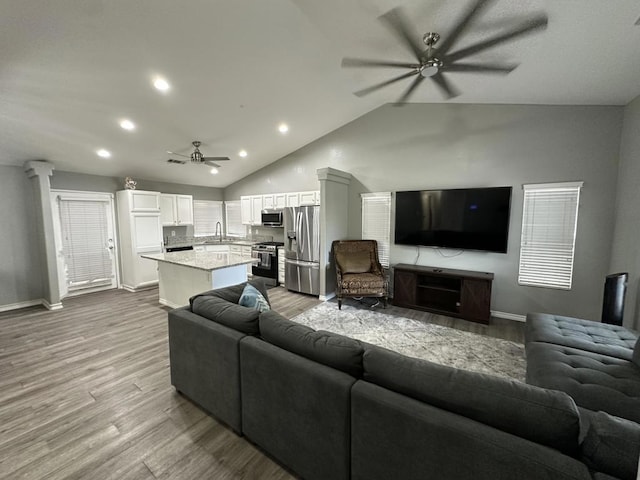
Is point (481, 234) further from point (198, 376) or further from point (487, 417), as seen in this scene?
point (198, 376)

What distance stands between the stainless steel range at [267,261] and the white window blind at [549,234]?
4.62 m

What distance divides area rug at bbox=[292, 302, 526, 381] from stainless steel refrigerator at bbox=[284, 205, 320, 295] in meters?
0.86

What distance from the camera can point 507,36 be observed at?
1833 millimetres

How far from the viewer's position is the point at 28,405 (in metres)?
2.26

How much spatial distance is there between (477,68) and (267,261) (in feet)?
16.8

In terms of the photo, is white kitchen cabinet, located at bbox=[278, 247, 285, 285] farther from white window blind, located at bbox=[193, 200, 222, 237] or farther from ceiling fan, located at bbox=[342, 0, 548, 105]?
ceiling fan, located at bbox=[342, 0, 548, 105]

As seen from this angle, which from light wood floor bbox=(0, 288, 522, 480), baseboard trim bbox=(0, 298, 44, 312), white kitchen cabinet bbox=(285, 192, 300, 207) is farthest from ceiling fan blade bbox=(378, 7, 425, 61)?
baseboard trim bbox=(0, 298, 44, 312)

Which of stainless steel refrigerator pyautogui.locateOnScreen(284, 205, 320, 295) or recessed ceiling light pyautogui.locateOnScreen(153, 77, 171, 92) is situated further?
stainless steel refrigerator pyautogui.locateOnScreen(284, 205, 320, 295)

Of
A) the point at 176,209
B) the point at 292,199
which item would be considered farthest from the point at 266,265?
the point at 176,209

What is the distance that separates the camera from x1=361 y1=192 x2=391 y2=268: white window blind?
5.14 meters

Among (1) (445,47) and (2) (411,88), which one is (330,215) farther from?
(1) (445,47)

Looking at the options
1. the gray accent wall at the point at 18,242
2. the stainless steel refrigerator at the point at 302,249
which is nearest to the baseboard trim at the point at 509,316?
the stainless steel refrigerator at the point at 302,249

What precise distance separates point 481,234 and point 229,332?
3.96 metres

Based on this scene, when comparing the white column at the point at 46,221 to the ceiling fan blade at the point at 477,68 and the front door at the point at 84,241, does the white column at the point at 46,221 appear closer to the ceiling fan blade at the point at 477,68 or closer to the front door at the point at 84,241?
the front door at the point at 84,241
